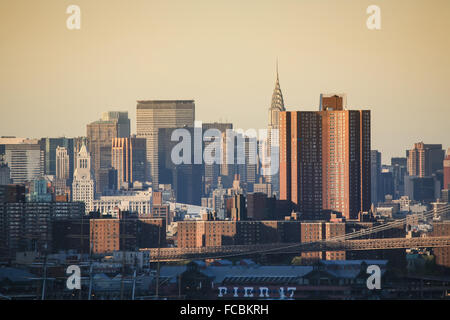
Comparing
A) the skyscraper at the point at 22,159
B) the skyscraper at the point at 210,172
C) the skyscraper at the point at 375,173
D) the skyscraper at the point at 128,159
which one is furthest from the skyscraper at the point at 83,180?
the skyscraper at the point at 375,173

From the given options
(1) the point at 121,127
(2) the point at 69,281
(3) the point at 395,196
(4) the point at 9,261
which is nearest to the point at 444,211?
(3) the point at 395,196

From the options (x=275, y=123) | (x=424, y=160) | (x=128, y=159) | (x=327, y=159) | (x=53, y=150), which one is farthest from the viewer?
(x=128, y=159)

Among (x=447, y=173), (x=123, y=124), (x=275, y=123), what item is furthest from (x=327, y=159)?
(x=123, y=124)

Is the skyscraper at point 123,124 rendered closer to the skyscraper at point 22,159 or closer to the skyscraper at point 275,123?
the skyscraper at point 22,159

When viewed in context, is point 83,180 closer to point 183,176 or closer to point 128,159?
point 183,176

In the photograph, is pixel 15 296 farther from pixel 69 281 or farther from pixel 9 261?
pixel 9 261
